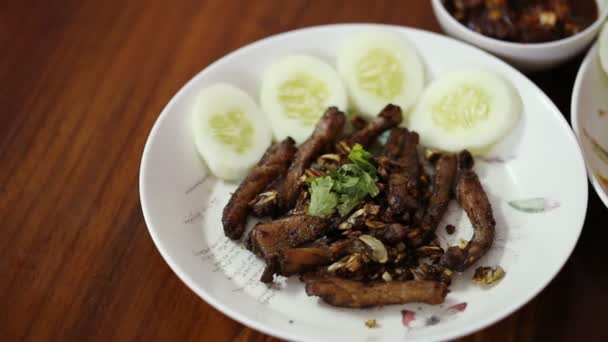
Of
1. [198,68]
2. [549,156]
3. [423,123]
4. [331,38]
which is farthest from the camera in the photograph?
[198,68]

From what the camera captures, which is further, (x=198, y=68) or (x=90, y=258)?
(x=198, y=68)

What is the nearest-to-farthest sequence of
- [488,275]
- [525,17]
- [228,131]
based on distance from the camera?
[488,275]
[228,131]
[525,17]

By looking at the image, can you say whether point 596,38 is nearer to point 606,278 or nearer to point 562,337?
point 606,278

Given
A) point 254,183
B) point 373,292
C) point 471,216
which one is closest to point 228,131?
point 254,183

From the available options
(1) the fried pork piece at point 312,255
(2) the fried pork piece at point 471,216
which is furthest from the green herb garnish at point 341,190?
(2) the fried pork piece at point 471,216

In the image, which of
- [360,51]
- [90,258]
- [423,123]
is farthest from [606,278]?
[90,258]

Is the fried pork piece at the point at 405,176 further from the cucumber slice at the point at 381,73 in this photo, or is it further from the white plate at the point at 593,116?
the white plate at the point at 593,116

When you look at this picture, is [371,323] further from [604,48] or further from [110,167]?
[604,48]
